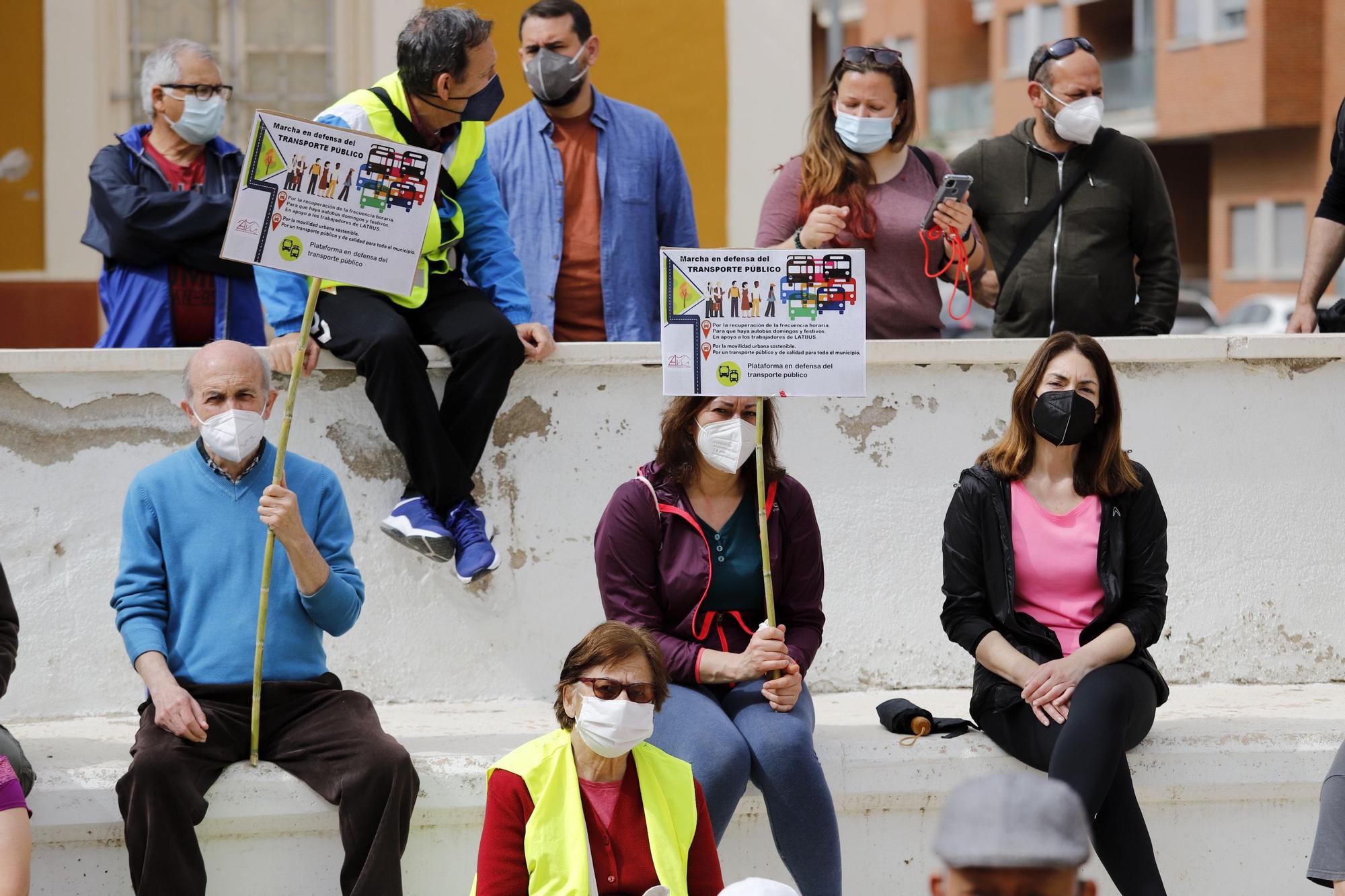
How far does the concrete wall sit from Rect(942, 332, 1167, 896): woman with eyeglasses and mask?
2.74 feet

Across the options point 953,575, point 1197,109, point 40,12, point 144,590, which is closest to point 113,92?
point 40,12

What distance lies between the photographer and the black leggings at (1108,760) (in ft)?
13.8

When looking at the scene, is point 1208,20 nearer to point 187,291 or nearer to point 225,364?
Answer: point 187,291

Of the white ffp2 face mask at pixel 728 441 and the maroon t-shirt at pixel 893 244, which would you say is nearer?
the white ffp2 face mask at pixel 728 441

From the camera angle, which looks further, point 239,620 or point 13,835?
point 239,620

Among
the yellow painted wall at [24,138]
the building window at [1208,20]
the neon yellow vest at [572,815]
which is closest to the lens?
the neon yellow vest at [572,815]

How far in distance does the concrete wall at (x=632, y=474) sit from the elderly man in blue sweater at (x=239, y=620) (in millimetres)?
801

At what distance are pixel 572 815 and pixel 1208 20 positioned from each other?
32312mm

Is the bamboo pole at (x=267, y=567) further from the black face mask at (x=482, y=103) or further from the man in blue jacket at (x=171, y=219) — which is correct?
the man in blue jacket at (x=171, y=219)

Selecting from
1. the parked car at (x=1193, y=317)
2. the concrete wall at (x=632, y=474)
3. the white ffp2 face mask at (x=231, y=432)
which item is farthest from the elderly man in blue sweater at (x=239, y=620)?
the parked car at (x=1193, y=317)

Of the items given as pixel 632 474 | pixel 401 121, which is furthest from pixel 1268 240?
pixel 401 121

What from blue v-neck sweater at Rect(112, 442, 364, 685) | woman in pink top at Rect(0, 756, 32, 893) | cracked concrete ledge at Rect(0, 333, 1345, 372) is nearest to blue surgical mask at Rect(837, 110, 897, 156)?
cracked concrete ledge at Rect(0, 333, 1345, 372)

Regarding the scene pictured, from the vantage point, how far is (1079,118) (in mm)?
5551

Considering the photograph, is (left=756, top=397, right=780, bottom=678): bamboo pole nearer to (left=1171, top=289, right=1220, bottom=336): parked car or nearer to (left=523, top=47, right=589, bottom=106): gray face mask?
(left=523, top=47, right=589, bottom=106): gray face mask
